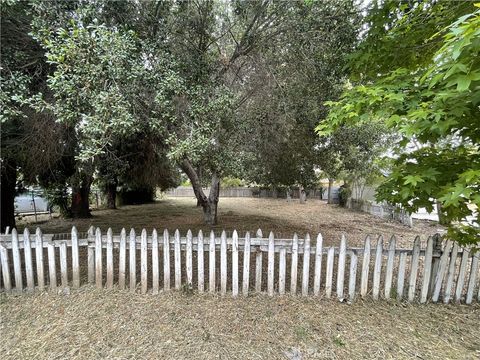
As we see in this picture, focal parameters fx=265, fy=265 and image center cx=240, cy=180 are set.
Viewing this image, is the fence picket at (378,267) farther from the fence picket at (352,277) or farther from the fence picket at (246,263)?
the fence picket at (246,263)

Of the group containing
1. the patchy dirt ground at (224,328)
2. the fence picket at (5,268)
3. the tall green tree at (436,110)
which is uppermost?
the tall green tree at (436,110)

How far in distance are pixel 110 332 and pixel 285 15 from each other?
5.55 metres

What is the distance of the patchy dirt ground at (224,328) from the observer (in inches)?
102

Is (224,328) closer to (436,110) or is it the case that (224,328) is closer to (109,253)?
(109,253)

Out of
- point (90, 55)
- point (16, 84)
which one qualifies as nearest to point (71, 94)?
point (90, 55)

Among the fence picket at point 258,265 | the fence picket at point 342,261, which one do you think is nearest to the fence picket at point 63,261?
the fence picket at point 258,265

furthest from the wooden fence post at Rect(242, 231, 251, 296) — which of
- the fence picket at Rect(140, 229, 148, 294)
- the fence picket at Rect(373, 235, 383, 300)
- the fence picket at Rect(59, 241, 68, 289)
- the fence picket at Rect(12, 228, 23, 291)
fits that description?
the fence picket at Rect(12, 228, 23, 291)

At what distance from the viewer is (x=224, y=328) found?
296 cm

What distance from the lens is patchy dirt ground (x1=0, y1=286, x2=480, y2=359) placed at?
2600 mm

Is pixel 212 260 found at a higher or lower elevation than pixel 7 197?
lower

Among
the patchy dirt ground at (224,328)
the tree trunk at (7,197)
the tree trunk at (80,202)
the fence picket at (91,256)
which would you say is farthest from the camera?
the tree trunk at (80,202)

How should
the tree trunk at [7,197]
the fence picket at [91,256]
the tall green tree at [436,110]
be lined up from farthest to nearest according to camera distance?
the tree trunk at [7,197] → the fence picket at [91,256] → the tall green tree at [436,110]

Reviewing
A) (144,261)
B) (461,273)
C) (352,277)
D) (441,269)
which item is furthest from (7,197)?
(461,273)

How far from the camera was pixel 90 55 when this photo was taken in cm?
330
